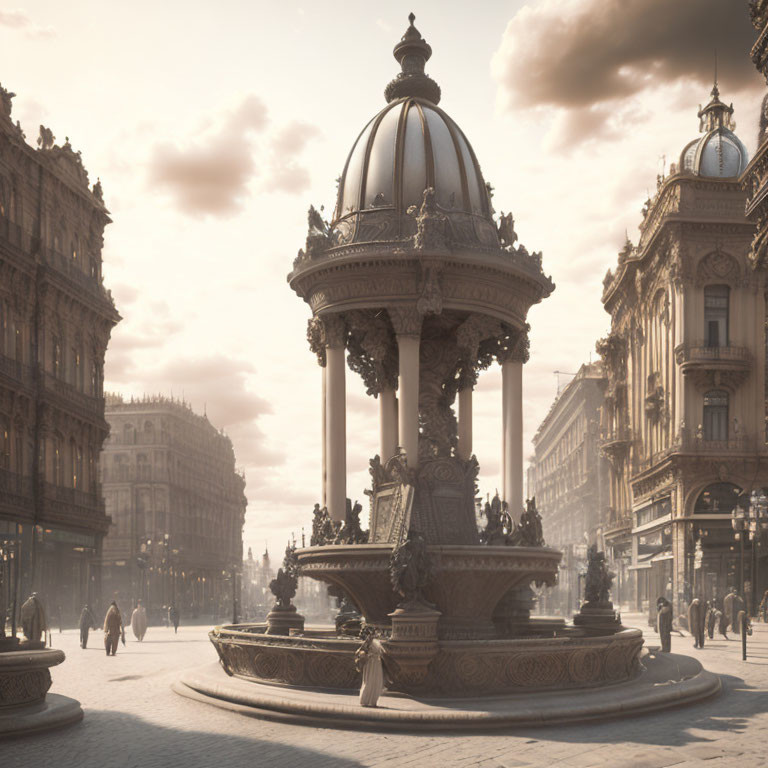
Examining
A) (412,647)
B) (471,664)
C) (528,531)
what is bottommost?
(471,664)

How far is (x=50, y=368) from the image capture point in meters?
50.6

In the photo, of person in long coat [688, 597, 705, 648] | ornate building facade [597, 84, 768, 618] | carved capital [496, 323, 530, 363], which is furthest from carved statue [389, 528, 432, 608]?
ornate building facade [597, 84, 768, 618]

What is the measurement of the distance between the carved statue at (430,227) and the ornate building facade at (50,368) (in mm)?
28472

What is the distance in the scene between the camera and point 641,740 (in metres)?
12.9

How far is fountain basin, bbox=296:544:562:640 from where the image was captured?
16.8 metres

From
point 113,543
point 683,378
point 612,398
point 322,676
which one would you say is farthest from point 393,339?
point 113,543

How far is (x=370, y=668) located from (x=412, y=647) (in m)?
0.71

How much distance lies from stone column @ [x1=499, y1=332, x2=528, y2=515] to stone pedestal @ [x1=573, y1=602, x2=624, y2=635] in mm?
2906

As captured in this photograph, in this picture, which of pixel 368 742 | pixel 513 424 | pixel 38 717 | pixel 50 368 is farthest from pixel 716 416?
pixel 38 717

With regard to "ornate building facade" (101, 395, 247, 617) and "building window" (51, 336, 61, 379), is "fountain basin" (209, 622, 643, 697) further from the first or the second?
"ornate building facade" (101, 395, 247, 617)

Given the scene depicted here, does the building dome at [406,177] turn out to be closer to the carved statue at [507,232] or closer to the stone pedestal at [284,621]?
the carved statue at [507,232]

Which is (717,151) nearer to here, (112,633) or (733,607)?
(733,607)

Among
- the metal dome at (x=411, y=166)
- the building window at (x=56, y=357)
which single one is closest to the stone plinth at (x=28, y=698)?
the metal dome at (x=411, y=166)

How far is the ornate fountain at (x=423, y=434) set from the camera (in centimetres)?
1527
